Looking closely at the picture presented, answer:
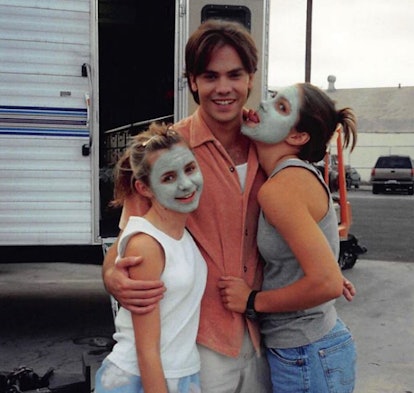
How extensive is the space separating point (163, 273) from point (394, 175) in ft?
81.4

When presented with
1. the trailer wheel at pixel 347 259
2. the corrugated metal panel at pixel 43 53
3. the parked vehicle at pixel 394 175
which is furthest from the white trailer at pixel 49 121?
the parked vehicle at pixel 394 175

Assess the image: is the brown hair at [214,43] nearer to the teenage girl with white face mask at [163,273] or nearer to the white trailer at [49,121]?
the teenage girl with white face mask at [163,273]

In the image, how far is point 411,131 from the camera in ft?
125

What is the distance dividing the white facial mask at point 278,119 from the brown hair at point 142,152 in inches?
9.9

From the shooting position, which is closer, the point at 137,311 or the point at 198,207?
the point at 137,311

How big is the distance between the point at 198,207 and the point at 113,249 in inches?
12.2

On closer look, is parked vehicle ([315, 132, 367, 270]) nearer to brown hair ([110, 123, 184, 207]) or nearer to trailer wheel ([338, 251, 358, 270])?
trailer wheel ([338, 251, 358, 270])

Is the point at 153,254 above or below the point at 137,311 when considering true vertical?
above

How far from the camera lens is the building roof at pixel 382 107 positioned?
130 ft

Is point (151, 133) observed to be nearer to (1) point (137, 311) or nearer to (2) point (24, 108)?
(1) point (137, 311)

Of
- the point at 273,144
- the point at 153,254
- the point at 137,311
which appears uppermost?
the point at 273,144

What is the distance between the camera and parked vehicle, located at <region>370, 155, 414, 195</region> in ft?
82.8

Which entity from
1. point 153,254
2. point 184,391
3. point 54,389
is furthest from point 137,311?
point 54,389

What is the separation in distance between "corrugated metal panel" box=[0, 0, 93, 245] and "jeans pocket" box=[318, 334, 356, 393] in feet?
9.68
